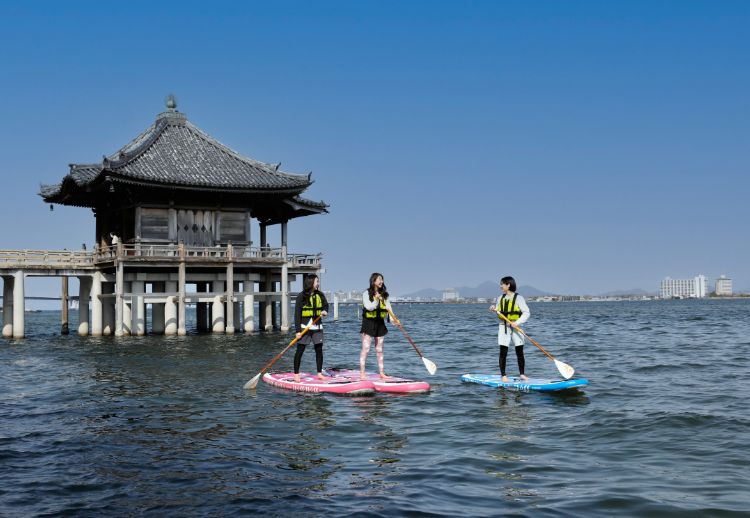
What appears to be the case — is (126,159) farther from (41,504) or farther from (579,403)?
(41,504)

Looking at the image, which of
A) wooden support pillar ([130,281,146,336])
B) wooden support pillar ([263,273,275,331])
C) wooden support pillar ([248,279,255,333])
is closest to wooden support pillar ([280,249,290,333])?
wooden support pillar ([248,279,255,333])

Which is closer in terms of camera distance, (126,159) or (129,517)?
(129,517)

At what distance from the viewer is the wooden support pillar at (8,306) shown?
1394 inches

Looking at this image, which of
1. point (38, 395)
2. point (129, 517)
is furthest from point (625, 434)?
point (38, 395)

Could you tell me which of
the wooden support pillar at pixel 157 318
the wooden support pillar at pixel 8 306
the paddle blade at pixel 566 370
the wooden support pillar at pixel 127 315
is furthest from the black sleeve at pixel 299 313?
the wooden support pillar at pixel 8 306

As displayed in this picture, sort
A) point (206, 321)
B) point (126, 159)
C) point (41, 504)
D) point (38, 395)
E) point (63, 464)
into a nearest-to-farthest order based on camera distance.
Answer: point (41, 504) → point (63, 464) → point (38, 395) → point (126, 159) → point (206, 321)

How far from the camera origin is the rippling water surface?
→ 24.5ft

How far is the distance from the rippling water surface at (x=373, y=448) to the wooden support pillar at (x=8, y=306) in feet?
63.4

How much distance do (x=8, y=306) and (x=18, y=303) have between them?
3.25 metres

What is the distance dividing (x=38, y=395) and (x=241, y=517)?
10265 millimetres

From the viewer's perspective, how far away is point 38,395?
15438 mm

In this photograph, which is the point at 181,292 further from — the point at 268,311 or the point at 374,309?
the point at 374,309

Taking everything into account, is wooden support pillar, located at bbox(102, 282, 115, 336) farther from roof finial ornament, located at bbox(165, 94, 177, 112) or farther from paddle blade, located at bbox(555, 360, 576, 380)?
paddle blade, located at bbox(555, 360, 576, 380)

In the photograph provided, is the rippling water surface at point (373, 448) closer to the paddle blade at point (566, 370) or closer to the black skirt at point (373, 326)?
the paddle blade at point (566, 370)
